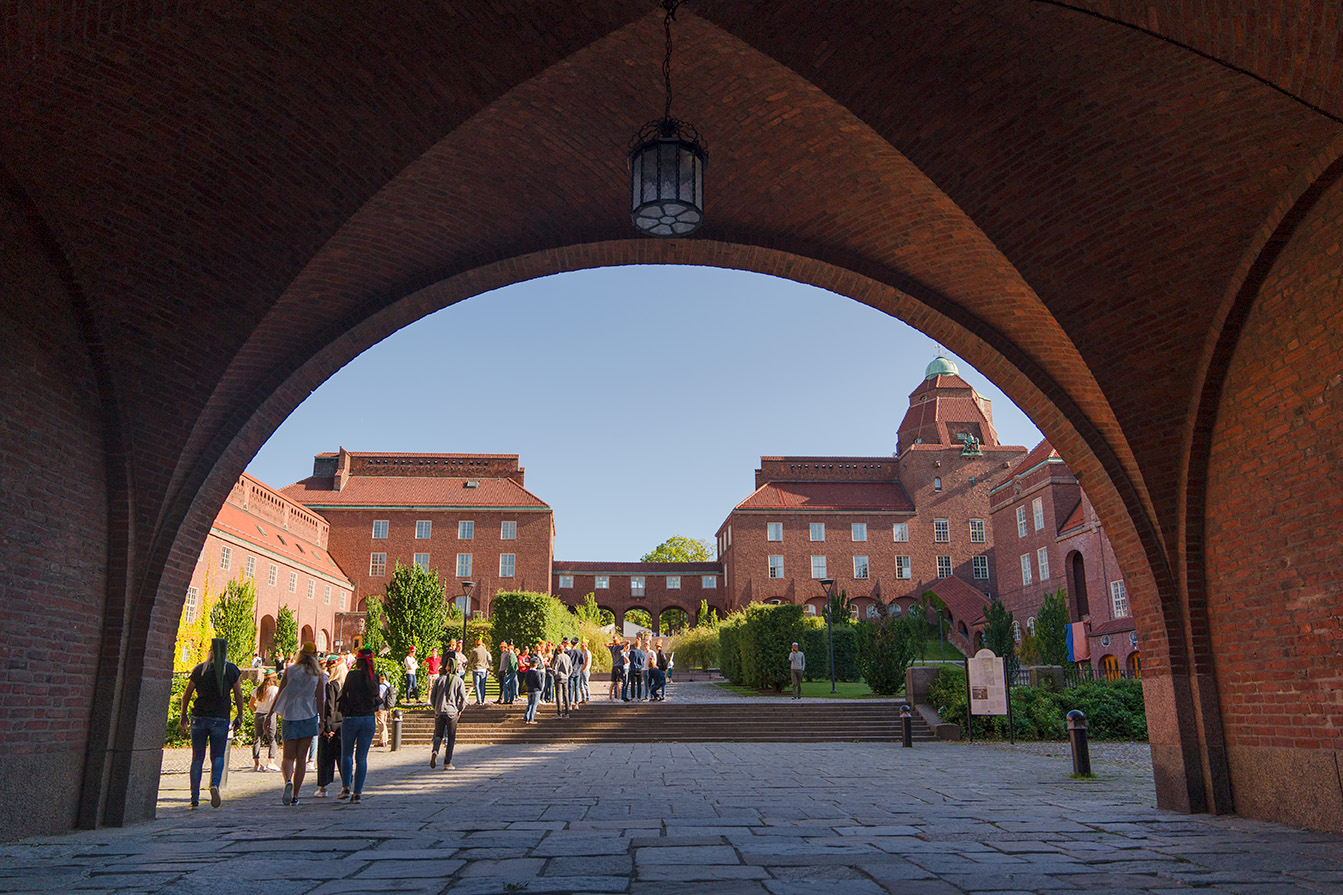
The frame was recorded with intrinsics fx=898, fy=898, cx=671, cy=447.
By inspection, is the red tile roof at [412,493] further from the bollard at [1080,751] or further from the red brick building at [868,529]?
the bollard at [1080,751]

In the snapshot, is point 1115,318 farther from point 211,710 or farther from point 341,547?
point 341,547

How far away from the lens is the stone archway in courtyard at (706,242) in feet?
21.4

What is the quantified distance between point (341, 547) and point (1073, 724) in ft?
155

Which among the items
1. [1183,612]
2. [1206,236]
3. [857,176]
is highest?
[857,176]

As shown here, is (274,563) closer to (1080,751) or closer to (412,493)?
(412,493)

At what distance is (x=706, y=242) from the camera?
362 inches

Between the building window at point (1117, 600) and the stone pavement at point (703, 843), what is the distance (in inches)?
1039

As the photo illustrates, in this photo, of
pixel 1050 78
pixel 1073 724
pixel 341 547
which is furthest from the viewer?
pixel 341 547

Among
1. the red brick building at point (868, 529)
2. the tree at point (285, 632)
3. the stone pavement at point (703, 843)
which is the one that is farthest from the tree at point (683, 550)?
the stone pavement at point (703, 843)

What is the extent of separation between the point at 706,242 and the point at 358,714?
19.2 feet

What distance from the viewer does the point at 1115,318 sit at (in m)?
8.15

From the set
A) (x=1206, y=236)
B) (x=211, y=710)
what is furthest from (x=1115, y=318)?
(x=211, y=710)

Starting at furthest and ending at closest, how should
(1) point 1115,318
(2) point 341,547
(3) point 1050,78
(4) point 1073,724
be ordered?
(2) point 341,547, (4) point 1073,724, (1) point 1115,318, (3) point 1050,78

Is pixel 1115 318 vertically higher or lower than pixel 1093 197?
lower
